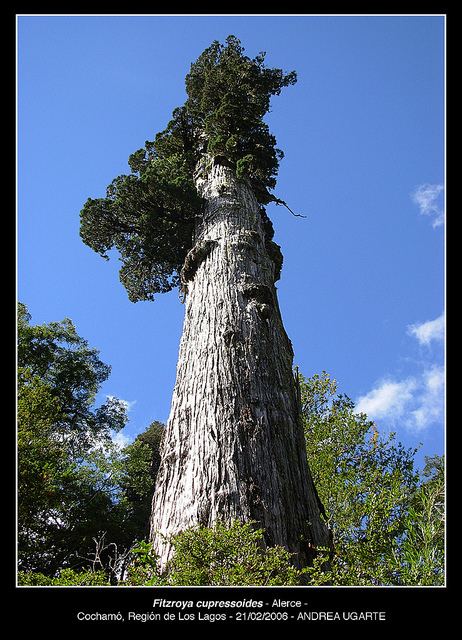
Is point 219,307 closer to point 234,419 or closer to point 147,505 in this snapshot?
point 234,419

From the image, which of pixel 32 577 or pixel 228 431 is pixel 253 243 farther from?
pixel 32 577

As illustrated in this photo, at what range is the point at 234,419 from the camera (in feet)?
15.6

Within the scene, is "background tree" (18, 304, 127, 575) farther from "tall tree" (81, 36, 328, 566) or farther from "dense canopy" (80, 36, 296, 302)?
"dense canopy" (80, 36, 296, 302)

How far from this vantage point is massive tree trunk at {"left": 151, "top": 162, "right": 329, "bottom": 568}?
13.6 ft

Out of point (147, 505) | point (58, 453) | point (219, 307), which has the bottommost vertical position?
point (147, 505)

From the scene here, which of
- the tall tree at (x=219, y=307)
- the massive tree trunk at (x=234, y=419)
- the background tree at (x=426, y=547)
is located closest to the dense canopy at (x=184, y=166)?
the tall tree at (x=219, y=307)

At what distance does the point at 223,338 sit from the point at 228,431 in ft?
4.16

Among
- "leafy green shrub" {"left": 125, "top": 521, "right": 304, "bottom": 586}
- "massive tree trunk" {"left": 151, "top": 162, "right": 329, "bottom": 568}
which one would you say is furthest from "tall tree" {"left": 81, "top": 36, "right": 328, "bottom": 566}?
"leafy green shrub" {"left": 125, "top": 521, "right": 304, "bottom": 586}

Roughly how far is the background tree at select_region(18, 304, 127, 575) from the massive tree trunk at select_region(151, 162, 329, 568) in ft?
4.06

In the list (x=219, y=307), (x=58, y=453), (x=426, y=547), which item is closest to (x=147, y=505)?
A: (x=58, y=453)

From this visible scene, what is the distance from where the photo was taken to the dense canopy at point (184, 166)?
383 inches

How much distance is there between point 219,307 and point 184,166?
624 cm
